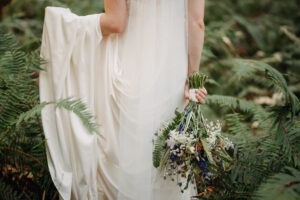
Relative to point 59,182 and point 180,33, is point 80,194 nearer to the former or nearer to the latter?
point 59,182

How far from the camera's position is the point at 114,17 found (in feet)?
5.73

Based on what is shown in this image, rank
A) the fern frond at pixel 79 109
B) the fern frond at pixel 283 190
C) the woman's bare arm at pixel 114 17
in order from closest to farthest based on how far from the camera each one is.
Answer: the fern frond at pixel 283 190 → the fern frond at pixel 79 109 → the woman's bare arm at pixel 114 17

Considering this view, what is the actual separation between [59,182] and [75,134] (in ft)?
1.03

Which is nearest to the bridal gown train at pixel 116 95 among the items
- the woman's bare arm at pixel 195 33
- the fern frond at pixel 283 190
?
the woman's bare arm at pixel 195 33

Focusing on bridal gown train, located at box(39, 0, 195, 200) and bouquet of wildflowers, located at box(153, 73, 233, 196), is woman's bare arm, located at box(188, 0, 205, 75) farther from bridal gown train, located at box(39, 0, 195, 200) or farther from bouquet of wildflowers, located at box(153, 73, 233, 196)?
bouquet of wildflowers, located at box(153, 73, 233, 196)

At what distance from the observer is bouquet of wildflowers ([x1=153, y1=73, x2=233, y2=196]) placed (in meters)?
1.62

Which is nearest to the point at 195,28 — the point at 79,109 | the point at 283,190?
the point at 79,109

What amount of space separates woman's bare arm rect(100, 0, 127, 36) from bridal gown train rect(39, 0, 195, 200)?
6 centimetres

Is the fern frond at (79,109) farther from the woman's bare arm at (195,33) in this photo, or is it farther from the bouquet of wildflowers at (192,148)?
the woman's bare arm at (195,33)

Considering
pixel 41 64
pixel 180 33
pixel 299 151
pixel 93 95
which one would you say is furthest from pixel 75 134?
pixel 299 151

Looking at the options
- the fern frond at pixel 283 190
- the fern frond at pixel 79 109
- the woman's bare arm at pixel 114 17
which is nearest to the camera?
the fern frond at pixel 283 190

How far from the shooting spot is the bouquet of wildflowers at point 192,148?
1.62 m

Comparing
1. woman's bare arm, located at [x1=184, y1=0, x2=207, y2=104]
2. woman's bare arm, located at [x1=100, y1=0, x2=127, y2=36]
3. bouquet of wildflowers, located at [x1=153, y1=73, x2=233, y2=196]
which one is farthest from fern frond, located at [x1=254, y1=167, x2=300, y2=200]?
woman's bare arm, located at [x1=100, y1=0, x2=127, y2=36]

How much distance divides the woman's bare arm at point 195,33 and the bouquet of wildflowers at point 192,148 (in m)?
0.05
